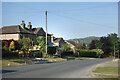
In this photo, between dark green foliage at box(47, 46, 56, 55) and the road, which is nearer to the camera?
the road

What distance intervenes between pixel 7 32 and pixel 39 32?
12.2 metres

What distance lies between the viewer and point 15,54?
117 feet

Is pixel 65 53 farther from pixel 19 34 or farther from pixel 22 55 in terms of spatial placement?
pixel 22 55

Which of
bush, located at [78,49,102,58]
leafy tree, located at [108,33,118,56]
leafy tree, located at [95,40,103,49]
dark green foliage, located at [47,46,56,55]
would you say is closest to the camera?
dark green foliage, located at [47,46,56,55]

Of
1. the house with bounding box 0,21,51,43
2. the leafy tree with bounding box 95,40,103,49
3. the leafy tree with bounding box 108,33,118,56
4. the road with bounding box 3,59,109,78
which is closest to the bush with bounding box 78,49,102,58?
the leafy tree with bounding box 95,40,103,49

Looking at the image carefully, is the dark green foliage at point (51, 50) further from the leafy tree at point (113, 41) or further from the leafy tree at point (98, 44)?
the leafy tree at point (113, 41)

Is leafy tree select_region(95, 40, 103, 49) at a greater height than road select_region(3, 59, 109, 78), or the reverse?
leafy tree select_region(95, 40, 103, 49)

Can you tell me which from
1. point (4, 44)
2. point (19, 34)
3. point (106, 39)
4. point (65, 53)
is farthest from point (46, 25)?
point (106, 39)

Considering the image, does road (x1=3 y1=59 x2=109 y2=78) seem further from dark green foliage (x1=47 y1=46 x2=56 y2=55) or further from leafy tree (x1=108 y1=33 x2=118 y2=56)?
leafy tree (x1=108 y1=33 x2=118 y2=56)

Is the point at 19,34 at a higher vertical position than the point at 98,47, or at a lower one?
higher

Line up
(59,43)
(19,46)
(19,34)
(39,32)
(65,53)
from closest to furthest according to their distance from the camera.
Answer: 1. (19,46)
2. (19,34)
3. (65,53)
4. (39,32)
5. (59,43)

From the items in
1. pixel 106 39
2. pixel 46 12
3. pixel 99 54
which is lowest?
pixel 99 54

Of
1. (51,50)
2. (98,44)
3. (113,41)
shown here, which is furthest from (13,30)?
(113,41)

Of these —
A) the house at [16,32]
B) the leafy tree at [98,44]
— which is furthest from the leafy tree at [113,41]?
the house at [16,32]
